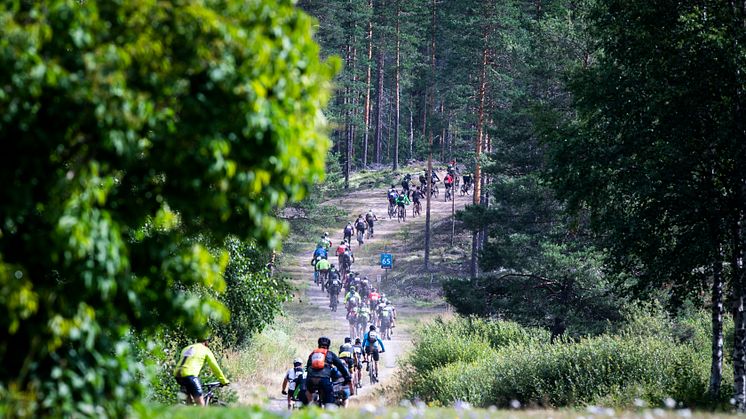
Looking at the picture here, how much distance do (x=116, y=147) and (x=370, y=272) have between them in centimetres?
4606

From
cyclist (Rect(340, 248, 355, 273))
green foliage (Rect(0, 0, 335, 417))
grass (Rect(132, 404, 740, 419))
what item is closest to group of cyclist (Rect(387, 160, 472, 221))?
cyclist (Rect(340, 248, 355, 273))

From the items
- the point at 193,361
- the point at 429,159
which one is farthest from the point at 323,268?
the point at 193,361

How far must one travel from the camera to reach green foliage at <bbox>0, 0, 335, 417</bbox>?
6.14 meters

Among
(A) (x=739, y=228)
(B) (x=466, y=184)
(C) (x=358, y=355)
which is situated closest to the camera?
(A) (x=739, y=228)

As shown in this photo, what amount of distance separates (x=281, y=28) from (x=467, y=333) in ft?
73.2

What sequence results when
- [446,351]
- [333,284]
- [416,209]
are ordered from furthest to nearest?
[416,209]
[333,284]
[446,351]

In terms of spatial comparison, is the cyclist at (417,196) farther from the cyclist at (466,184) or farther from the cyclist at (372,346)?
the cyclist at (372,346)

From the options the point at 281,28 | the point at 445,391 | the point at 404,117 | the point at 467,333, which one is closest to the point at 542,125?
the point at 445,391

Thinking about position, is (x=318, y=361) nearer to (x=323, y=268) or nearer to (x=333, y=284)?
(x=333, y=284)

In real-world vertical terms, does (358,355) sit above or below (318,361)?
below

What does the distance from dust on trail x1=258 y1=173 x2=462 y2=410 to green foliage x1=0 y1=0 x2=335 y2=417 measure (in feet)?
54.9

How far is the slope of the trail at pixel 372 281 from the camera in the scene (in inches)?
1188

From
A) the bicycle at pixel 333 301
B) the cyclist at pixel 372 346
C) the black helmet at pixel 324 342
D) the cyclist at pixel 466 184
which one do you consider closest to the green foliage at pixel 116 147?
the black helmet at pixel 324 342

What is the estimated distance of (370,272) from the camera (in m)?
52.1
